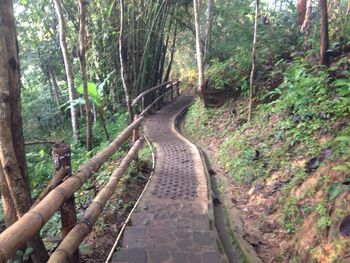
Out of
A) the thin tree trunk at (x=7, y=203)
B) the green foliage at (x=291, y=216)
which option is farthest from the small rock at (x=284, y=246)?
the thin tree trunk at (x=7, y=203)

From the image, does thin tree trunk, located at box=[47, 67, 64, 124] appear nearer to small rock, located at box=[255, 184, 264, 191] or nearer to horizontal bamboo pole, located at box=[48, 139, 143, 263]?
small rock, located at box=[255, 184, 264, 191]

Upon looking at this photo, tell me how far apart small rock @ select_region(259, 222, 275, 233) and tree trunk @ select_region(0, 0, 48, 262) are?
89.2 inches

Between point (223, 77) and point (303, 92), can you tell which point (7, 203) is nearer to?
point (303, 92)

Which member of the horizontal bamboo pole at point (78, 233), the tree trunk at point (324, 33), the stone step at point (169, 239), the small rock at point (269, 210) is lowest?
the small rock at point (269, 210)

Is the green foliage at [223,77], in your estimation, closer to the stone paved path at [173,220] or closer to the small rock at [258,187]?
the stone paved path at [173,220]

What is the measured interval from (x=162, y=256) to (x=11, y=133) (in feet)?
5.17

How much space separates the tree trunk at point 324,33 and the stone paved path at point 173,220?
8.47 feet

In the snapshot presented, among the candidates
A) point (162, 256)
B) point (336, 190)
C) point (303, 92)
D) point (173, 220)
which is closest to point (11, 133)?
point (162, 256)

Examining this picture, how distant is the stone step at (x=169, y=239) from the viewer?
Result: 3053 mm

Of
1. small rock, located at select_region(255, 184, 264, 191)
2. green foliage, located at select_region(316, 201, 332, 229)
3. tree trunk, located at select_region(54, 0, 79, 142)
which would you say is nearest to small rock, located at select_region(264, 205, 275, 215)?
small rock, located at select_region(255, 184, 264, 191)

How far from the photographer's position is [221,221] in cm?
395

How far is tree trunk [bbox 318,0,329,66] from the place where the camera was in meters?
5.11

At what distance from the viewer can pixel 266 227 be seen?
12.2ft

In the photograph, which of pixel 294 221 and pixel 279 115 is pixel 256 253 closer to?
pixel 294 221
